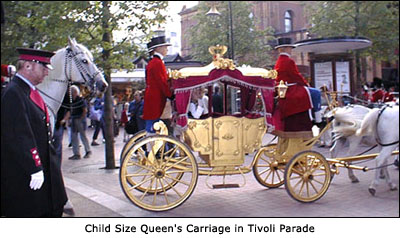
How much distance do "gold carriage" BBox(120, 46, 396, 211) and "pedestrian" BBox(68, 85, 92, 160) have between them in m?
0.46

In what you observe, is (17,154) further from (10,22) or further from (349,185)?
(10,22)

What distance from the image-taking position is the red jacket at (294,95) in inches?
123

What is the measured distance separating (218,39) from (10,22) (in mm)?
5029

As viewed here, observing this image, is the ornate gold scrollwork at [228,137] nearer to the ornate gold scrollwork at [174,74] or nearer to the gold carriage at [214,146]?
the gold carriage at [214,146]

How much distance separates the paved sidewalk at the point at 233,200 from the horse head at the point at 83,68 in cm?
40

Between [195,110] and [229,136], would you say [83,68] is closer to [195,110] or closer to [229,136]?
[195,110]

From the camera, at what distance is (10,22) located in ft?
24.8

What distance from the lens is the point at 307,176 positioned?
425 cm

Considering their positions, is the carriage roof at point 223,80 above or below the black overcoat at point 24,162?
above

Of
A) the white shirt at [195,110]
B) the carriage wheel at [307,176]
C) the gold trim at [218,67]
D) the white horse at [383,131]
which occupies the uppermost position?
the gold trim at [218,67]

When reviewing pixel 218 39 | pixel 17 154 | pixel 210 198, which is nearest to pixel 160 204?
pixel 210 198

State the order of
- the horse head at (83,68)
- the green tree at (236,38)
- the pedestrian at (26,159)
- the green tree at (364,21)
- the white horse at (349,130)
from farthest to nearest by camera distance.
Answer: the green tree at (364,21) → the white horse at (349,130) → the green tree at (236,38) → the horse head at (83,68) → the pedestrian at (26,159)

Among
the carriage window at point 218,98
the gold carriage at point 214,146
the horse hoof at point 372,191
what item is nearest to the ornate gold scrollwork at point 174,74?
the gold carriage at point 214,146

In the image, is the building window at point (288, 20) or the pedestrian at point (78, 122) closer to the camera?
the pedestrian at point (78, 122)
